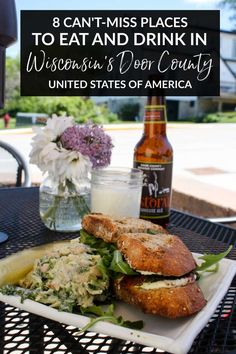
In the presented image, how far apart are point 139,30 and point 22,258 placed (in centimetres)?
214

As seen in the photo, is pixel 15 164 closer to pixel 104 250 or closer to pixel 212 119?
pixel 104 250

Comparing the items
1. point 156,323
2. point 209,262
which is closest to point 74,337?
point 156,323

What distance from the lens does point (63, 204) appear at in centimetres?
95

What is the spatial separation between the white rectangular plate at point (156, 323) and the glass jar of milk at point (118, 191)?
1.07 feet

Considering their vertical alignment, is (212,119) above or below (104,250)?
above

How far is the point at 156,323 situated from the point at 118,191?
1.39 ft

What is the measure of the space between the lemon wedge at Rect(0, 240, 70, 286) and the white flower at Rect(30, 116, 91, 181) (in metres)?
0.21

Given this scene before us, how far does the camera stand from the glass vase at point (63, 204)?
94 centimetres

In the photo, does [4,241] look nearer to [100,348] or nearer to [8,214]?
[8,214]

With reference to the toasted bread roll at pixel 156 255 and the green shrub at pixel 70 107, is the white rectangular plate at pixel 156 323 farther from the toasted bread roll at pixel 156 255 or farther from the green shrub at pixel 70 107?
the green shrub at pixel 70 107

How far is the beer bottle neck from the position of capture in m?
1.02

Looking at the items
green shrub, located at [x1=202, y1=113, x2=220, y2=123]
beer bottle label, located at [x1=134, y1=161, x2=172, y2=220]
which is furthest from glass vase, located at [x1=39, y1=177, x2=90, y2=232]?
green shrub, located at [x1=202, y1=113, x2=220, y2=123]

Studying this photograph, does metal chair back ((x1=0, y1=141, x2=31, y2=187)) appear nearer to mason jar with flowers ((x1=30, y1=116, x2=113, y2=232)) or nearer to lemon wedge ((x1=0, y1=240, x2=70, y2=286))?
mason jar with flowers ((x1=30, y1=116, x2=113, y2=232))

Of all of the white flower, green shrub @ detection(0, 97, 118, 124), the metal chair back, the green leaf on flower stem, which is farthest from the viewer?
green shrub @ detection(0, 97, 118, 124)
